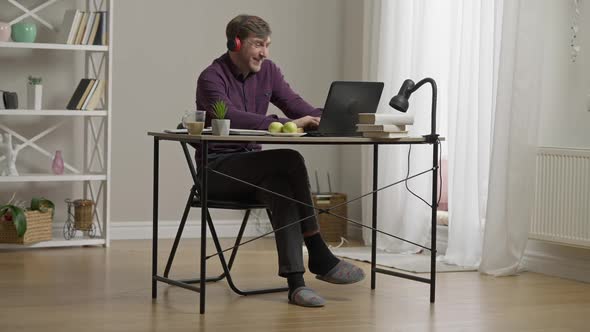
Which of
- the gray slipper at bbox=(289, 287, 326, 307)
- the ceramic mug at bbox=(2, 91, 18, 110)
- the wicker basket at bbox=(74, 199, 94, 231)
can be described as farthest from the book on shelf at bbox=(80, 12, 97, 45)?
the gray slipper at bbox=(289, 287, 326, 307)

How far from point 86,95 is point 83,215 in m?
0.66

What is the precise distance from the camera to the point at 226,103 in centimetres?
390

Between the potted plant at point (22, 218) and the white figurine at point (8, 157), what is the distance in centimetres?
18

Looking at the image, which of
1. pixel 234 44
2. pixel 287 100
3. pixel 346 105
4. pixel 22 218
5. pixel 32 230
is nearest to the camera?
pixel 346 105

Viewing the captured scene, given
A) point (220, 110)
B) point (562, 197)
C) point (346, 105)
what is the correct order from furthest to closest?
point (562, 197) < point (346, 105) < point (220, 110)

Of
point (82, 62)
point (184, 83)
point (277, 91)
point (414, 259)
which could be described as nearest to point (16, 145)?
point (82, 62)

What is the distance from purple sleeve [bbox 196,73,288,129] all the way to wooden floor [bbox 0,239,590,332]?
2.24 ft

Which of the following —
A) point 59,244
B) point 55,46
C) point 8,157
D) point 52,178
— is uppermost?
point 55,46

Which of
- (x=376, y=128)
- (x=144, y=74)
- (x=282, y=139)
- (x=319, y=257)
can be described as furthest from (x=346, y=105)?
(x=144, y=74)

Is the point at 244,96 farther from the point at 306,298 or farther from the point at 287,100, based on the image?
the point at 306,298

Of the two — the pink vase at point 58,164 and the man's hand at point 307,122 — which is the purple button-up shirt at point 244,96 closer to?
the man's hand at point 307,122

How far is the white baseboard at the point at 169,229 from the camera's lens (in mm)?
5859

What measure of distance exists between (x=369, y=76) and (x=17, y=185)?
2112 millimetres

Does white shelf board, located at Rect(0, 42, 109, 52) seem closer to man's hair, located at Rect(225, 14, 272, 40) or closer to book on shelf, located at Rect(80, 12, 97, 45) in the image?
book on shelf, located at Rect(80, 12, 97, 45)
